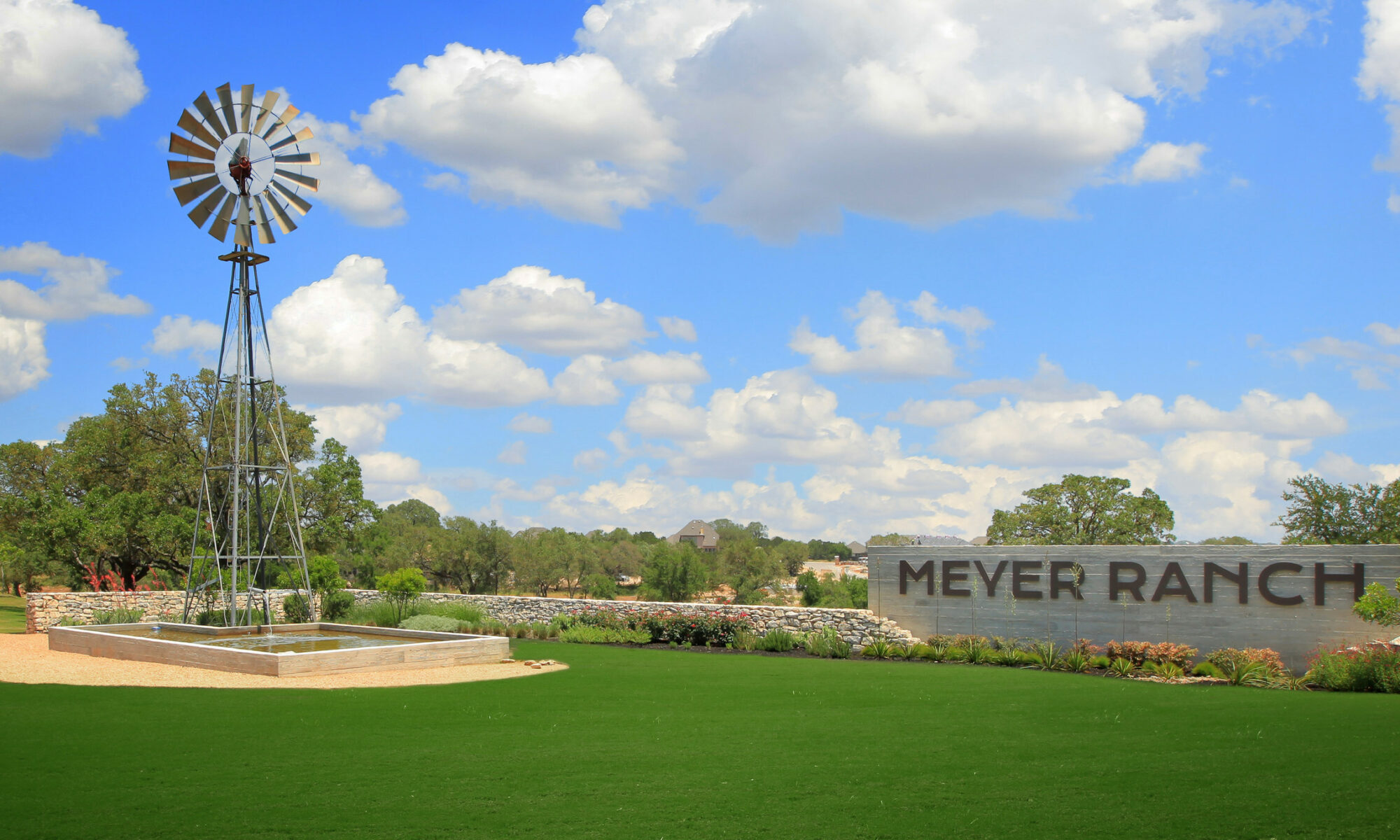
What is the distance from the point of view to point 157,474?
36625mm

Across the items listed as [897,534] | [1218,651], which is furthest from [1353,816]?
[897,534]

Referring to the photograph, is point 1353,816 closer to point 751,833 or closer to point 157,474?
point 751,833

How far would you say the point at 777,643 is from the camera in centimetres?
2320

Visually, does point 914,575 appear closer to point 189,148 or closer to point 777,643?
point 777,643

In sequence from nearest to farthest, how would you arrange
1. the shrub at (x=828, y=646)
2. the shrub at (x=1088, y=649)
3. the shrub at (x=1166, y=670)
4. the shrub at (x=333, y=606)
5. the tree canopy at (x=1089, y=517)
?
the shrub at (x=1166, y=670), the shrub at (x=1088, y=649), the shrub at (x=828, y=646), the shrub at (x=333, y=606), the tree canopy at (x=1089, y=517)

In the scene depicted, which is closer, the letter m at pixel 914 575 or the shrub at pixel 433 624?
the letter m at pixel 914 575

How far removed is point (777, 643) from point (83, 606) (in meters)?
19.2

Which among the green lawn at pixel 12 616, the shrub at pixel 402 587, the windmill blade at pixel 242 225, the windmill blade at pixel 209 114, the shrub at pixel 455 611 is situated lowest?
the green lawn at pixel 12 616

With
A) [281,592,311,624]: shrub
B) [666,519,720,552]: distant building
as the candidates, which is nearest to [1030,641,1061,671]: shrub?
[281,592,311,624]: shrub

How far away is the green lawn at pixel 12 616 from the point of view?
2903 centimetres

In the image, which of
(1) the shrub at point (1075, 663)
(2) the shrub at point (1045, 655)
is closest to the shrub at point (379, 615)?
(2) the shrub at point (1045, 655)

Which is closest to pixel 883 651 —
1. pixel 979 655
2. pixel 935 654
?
pixel 935 654

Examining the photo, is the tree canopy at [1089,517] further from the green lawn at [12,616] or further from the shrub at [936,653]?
the green lawn at [12,616]

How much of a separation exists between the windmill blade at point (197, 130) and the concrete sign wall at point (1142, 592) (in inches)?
728
